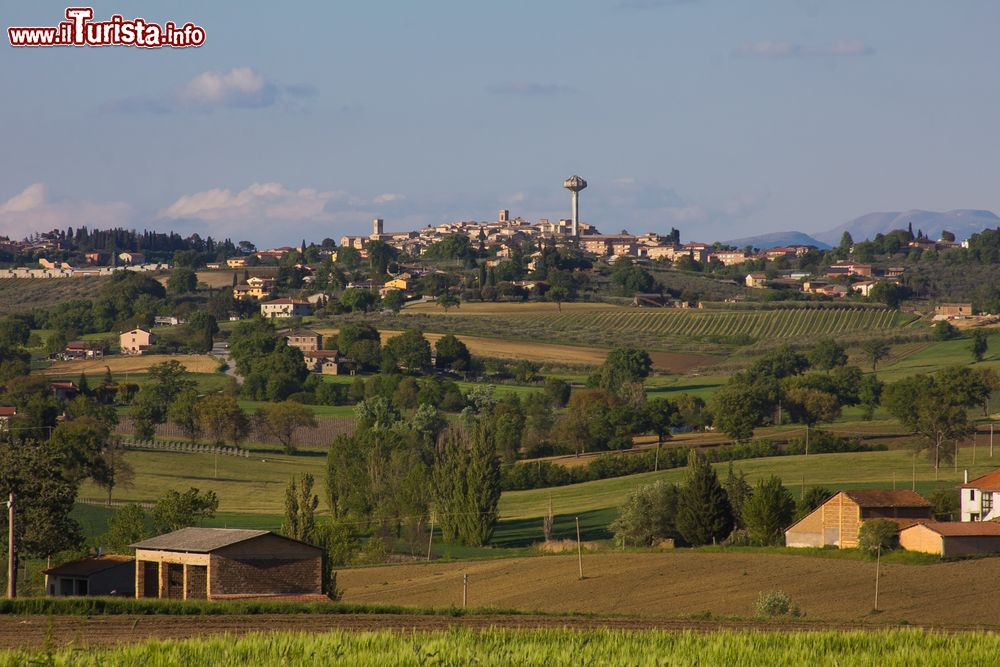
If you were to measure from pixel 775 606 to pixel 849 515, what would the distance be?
2100 centimetres

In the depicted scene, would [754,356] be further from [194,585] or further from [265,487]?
[194,585]

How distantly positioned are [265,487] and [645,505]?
28.8m

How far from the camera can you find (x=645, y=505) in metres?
73.3

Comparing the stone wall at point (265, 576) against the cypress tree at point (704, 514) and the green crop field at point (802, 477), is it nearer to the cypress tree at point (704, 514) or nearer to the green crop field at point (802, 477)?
the cypress tree at point (704, 514)

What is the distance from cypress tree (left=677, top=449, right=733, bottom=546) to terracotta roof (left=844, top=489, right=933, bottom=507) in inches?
265

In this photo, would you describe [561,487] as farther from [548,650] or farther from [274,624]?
[548,650]

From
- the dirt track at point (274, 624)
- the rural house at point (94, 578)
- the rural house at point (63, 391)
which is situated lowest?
the rural house at point (63, 391)

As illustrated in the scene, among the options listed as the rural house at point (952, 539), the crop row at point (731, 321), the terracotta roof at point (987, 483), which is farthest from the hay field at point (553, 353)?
the rural house at point (952, 539)

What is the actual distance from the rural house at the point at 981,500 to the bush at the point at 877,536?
1003cm

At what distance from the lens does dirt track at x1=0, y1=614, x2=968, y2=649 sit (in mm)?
30391

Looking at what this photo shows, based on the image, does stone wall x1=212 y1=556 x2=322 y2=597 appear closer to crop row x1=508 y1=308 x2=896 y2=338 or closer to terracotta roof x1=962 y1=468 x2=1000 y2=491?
terracotta roof x1=962 y1=468 x2=1000 y2=491

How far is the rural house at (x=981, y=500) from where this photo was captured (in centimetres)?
7056

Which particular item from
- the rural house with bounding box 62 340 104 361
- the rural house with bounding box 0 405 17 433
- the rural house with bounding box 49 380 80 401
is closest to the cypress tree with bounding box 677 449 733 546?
the rural house with bounding box 0 405 17 433

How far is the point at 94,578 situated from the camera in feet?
156
